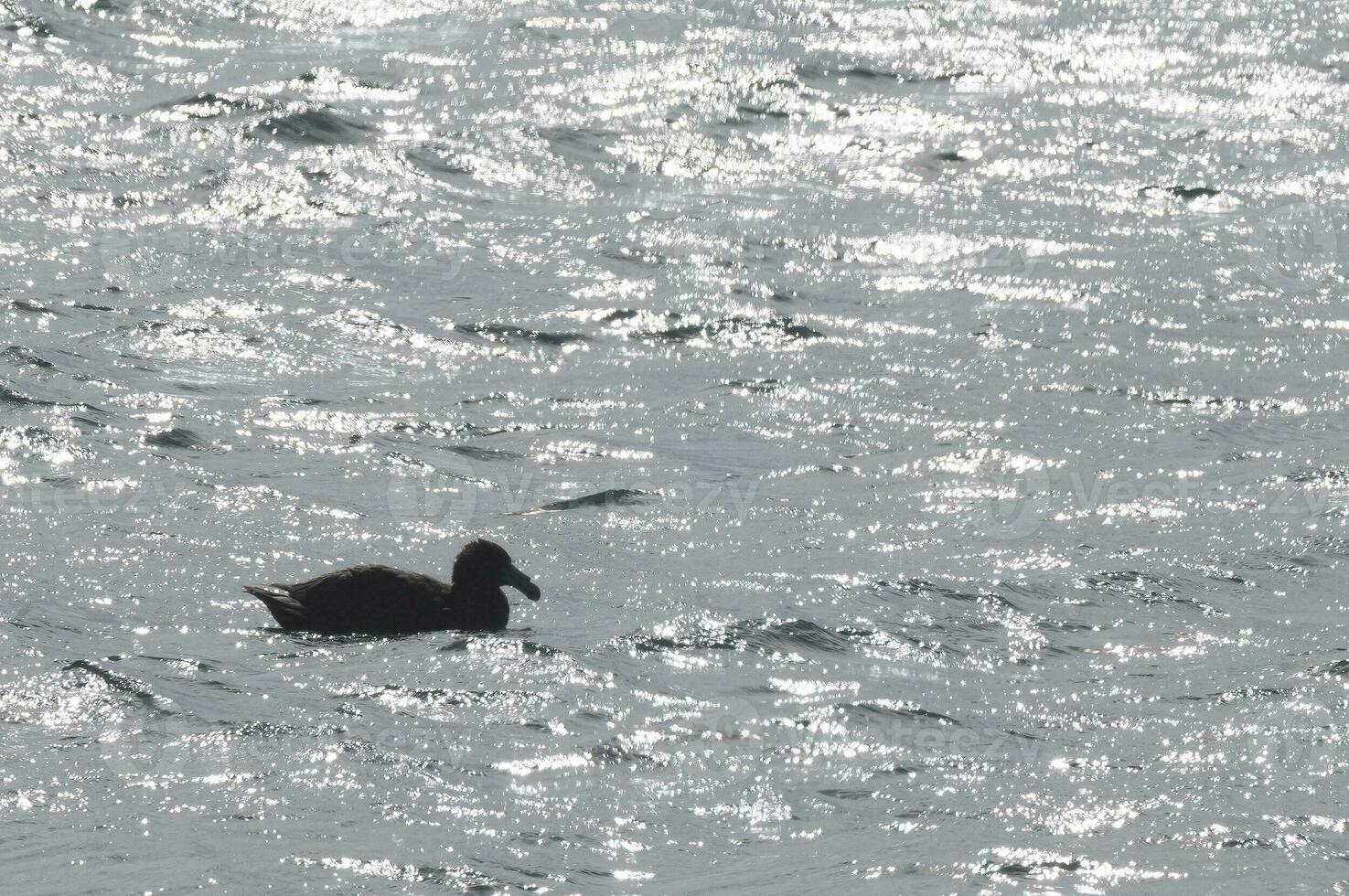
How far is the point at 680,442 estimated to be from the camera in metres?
14.6

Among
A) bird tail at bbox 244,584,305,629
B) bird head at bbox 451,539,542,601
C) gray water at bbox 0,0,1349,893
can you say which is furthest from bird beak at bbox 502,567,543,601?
bird tail at bbox 244,584,305,629

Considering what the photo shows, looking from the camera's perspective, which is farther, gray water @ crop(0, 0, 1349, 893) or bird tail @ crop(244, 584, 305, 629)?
bird tail @ crop(244, 584, 305, 629)

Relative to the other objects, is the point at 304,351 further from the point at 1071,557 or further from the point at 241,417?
the point at 1071,557

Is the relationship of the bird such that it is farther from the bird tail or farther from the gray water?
the gray water

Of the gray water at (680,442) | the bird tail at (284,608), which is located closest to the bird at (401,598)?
the bird tail at (284,608)

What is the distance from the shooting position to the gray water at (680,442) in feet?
26.8

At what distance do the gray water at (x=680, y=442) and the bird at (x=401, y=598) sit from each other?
110 mm

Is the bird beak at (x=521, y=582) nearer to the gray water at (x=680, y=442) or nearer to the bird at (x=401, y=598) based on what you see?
the bird at (x=401, y=598)

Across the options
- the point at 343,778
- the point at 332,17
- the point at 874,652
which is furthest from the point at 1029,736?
the point at 332,17

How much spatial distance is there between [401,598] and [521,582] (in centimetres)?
68

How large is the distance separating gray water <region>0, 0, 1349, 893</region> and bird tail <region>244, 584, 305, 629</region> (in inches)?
6.6

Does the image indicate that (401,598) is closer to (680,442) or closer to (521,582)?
(521,582)

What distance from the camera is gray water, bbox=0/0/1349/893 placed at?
816 centimetres

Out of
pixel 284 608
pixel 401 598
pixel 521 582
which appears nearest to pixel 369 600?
pixel 401 598
